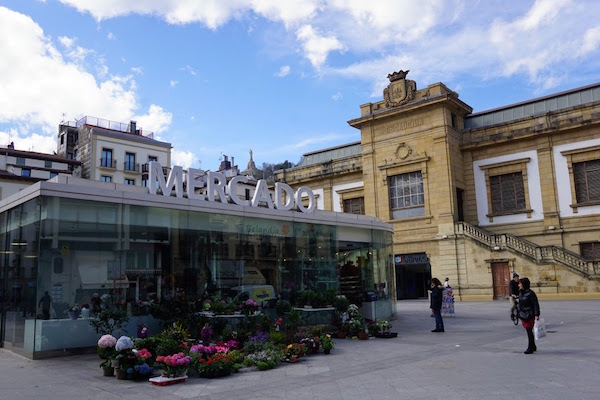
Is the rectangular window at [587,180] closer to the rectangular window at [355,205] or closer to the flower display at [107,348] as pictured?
the rectangular window at [355,205]

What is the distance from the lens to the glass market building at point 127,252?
42.3 ft

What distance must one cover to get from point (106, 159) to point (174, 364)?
50.4 meters

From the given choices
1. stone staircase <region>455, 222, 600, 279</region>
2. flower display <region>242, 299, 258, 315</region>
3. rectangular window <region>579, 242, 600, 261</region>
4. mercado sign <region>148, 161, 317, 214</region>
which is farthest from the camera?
rectangular window <region>579, 242, 600, 261</region>

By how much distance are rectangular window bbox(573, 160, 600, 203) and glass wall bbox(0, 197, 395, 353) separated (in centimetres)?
2159

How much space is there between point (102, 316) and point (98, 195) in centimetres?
316

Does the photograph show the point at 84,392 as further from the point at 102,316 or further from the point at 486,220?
the point at 486,220

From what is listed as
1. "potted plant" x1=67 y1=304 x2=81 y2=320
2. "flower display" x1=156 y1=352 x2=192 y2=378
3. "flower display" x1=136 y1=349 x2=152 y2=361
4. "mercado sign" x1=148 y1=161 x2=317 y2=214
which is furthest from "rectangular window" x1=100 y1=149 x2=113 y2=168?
"flower display" x1=156 y1=352 x2=192 y2=378

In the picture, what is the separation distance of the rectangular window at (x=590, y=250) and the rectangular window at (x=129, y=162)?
44.8 meters

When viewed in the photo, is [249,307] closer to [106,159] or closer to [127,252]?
[127,252]

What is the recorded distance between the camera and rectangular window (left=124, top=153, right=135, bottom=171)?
56778 millimetres

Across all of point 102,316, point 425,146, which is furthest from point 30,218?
point 425,146

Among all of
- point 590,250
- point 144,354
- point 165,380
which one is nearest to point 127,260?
point 144,354

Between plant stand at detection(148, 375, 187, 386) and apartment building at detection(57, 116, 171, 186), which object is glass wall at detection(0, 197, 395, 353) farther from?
apartment building at detection(57, 116, 171, 186)

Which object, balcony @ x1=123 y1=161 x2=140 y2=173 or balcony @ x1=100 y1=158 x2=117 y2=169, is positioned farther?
balcony @ x1=123 y1=161 x2=140 y2=173
